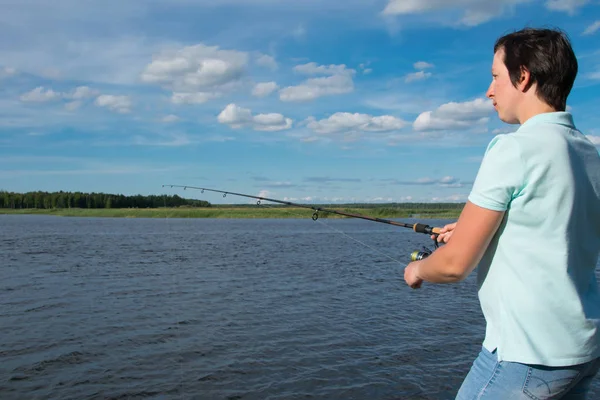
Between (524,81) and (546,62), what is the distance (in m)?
0.11

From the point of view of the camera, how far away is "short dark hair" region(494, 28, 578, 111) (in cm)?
227

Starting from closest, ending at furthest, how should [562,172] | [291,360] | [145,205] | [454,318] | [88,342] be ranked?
[562,172]
[291,360]
[88,342]
[454,318]
[145,205]

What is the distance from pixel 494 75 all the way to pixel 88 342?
437 inches

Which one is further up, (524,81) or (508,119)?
(524,81)

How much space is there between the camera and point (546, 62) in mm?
2273

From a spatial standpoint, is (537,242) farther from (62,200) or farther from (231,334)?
(62,200)

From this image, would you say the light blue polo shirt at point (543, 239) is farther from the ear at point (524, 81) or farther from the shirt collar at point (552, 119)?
the ear at point (524, 81)

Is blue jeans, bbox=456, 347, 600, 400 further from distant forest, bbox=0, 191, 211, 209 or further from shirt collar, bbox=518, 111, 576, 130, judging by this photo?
distant forest, bbox=0, 191, 211, 209

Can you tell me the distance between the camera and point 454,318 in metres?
13.7

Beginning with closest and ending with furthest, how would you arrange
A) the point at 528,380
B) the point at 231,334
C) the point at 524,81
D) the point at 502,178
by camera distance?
1. the point at 502,178
2. the point at 528,380
3. the point at 524,81
4. the point at 231,334

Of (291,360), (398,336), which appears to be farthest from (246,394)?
(398,336)

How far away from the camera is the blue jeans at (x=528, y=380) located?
221cm

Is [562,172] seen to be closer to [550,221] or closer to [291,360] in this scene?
[550,221]

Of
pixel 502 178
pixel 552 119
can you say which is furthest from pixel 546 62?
pixel 502 178
